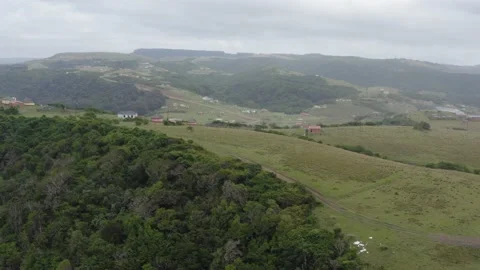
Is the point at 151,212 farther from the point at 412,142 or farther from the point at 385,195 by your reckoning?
the point at 412,142

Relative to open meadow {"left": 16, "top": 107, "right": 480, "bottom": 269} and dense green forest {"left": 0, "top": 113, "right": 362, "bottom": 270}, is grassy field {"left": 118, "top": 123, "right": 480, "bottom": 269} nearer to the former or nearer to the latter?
open meadow {"left": 16, "top": 107, "right": 480, "bottom": 269}

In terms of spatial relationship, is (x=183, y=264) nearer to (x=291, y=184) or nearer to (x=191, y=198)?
(x=191, y=198)

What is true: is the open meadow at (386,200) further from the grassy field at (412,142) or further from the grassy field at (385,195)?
the grassy field at (412,142)

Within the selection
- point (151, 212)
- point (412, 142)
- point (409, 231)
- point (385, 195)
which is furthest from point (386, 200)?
point (412, 142)

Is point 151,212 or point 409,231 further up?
point 409,231

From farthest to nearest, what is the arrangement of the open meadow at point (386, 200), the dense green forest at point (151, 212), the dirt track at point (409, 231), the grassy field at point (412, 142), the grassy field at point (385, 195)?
the grassy field at point (412, 142)
the dirt track at point (409, 231)
the dense green forest at point (151, 212)
the open meadow at point (386, 200)
the grassy field at point (385, 195)

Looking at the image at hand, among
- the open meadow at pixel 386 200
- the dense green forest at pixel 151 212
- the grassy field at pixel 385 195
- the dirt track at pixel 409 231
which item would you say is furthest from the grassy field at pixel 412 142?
the dense green forest at pixel 151 212

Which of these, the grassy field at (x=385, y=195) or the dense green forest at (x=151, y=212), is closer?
the grassy field at (x=385, y=195)
